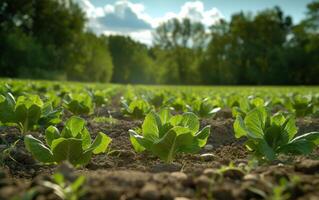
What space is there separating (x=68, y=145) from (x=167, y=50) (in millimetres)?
62403

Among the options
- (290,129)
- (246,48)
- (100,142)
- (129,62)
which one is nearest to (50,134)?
(100,142)

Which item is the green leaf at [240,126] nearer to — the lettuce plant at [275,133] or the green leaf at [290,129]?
the lettuce plant at [275,133]

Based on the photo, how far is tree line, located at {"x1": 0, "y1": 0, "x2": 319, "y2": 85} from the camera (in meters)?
39.0

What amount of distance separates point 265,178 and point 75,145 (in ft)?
3.96

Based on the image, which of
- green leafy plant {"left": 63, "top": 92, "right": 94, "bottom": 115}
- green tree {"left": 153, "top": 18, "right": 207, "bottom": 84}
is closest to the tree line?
green tree {"left": 153, "top": 18, "right": 207, "bottom": 84}

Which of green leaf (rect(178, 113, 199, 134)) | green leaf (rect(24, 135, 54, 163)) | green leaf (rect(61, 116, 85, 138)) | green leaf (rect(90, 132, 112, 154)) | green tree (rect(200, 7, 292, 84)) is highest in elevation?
green tree (rect(200, 7, 292, 84))

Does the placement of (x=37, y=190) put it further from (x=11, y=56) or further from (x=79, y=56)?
(x=79, y=56)

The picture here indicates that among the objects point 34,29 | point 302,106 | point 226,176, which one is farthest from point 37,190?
point 34,29

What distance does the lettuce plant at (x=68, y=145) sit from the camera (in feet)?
7.82

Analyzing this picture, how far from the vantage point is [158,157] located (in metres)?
2.98

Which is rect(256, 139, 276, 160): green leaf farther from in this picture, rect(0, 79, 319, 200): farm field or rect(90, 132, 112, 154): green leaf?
rect(90, 132, 112, 154): green leaf

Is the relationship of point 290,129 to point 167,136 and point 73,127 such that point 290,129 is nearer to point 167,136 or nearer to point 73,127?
point 167,136

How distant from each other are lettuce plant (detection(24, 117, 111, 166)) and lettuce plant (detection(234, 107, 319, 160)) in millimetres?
925

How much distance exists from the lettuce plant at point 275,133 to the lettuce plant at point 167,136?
0.93 feet
